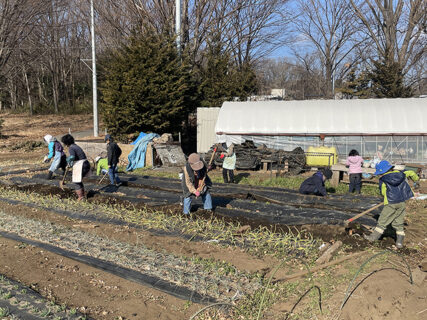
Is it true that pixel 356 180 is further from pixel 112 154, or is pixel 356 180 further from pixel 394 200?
pixel 112 154

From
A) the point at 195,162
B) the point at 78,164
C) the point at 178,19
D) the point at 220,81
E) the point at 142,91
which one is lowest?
the point at 78,164

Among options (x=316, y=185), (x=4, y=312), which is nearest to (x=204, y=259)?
(x=4, y=312)

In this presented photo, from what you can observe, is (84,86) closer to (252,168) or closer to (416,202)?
(252,168)

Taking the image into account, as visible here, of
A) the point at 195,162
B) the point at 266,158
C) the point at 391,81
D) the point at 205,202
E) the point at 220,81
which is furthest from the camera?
the point at 391,81

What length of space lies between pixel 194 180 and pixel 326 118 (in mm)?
11145

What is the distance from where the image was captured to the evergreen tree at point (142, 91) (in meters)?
18.3

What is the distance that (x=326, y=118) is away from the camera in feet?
56.5

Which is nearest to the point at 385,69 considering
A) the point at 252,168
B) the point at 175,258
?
the point at 252,168

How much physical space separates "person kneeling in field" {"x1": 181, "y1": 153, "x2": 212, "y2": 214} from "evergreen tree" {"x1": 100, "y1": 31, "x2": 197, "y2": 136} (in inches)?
435

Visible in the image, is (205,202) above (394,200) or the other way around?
the other way around

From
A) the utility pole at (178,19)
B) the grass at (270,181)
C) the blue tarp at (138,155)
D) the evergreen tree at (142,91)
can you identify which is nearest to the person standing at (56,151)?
the grass at (270,181)

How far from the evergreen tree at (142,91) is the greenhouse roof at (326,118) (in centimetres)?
272

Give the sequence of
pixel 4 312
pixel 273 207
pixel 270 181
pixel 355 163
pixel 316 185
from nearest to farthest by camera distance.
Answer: pixel 4 312
pixel 273 207
pixel 316 185
pixel 355 163
pixel 270 181

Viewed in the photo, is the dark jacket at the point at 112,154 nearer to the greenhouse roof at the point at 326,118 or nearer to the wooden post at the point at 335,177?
the wooden post at the point at 335,177
